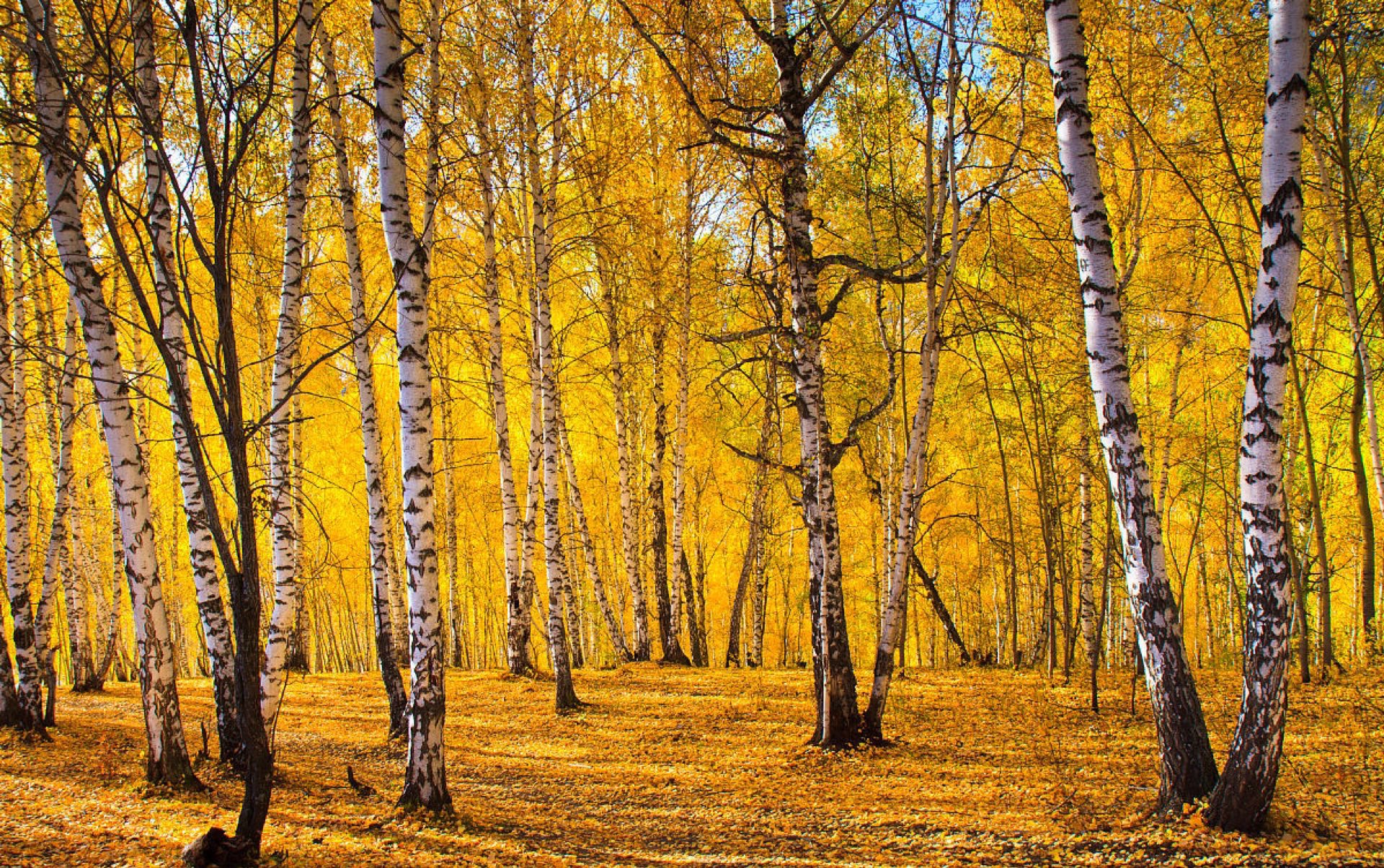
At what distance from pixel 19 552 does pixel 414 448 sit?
5.26 m

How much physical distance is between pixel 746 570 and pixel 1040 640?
701 cm

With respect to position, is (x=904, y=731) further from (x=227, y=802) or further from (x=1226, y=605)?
(x=1226, y=605)

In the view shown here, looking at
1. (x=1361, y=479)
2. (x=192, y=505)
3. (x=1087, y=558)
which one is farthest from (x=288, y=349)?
(x=1087, y=558)

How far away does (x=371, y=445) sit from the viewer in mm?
7305

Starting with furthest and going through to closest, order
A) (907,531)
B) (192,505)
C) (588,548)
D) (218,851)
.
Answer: (588,548) → (907,531) → (192,505) → (218,851)

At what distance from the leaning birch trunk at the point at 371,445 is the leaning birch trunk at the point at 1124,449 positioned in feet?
18.6

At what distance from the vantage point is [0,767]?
20.1 feet

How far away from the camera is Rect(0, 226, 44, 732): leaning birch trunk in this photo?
23.9 feet

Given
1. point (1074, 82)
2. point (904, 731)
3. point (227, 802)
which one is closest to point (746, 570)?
point (904, 731)

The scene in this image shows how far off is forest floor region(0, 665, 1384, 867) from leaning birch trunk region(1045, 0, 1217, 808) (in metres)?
0.36

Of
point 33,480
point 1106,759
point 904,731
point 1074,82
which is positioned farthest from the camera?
point 33,480

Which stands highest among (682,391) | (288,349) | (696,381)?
(696,381)

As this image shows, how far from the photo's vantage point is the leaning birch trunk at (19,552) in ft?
23.9

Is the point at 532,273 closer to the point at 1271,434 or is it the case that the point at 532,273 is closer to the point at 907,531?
the point at 907,531
